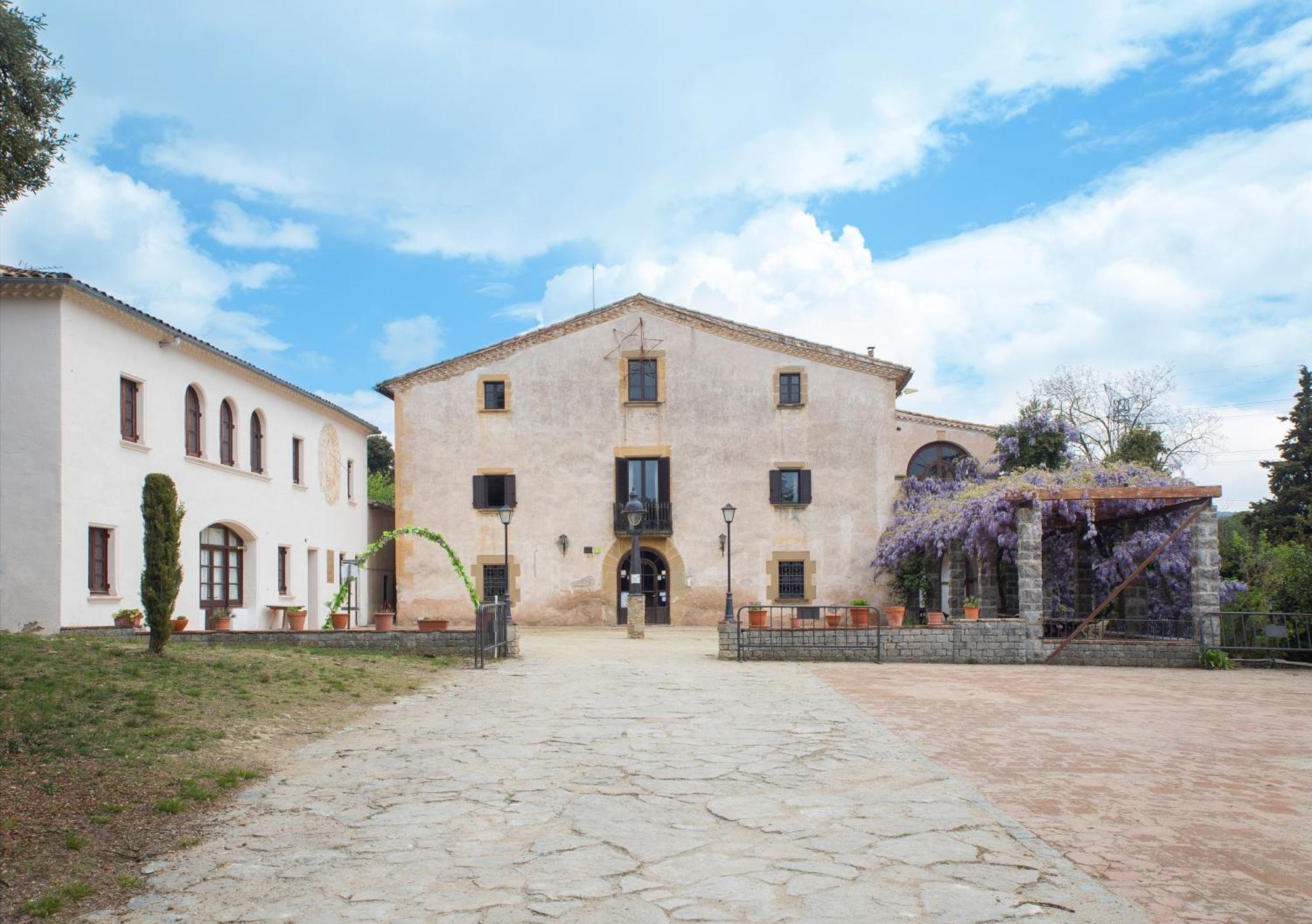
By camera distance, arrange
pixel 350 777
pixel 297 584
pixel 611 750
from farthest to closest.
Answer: pixel 297 584
pixel 611 750
pixel 350 777

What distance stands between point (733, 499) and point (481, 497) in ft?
22.3

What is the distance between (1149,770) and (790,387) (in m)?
21.1

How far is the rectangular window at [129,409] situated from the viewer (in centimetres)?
1761

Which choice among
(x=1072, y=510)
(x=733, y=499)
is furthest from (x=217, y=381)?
(x=1072, y=510)

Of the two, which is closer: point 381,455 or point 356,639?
point 356,639

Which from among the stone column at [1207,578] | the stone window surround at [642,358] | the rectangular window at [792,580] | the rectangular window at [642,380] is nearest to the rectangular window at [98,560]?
the stone window surround at [642,358]

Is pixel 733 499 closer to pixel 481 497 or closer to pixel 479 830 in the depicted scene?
pixel 481 497

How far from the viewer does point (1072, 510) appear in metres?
18.2

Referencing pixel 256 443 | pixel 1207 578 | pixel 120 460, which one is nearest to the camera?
pixel 120 460

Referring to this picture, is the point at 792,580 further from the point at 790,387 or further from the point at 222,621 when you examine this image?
the point at 222,621

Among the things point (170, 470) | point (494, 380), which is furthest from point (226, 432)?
point (494, 380)

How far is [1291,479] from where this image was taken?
103 ft

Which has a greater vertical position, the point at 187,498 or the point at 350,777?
the point at 187,498

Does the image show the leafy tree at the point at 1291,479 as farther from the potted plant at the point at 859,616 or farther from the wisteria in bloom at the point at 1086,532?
the potted plant at the point at 859,616
